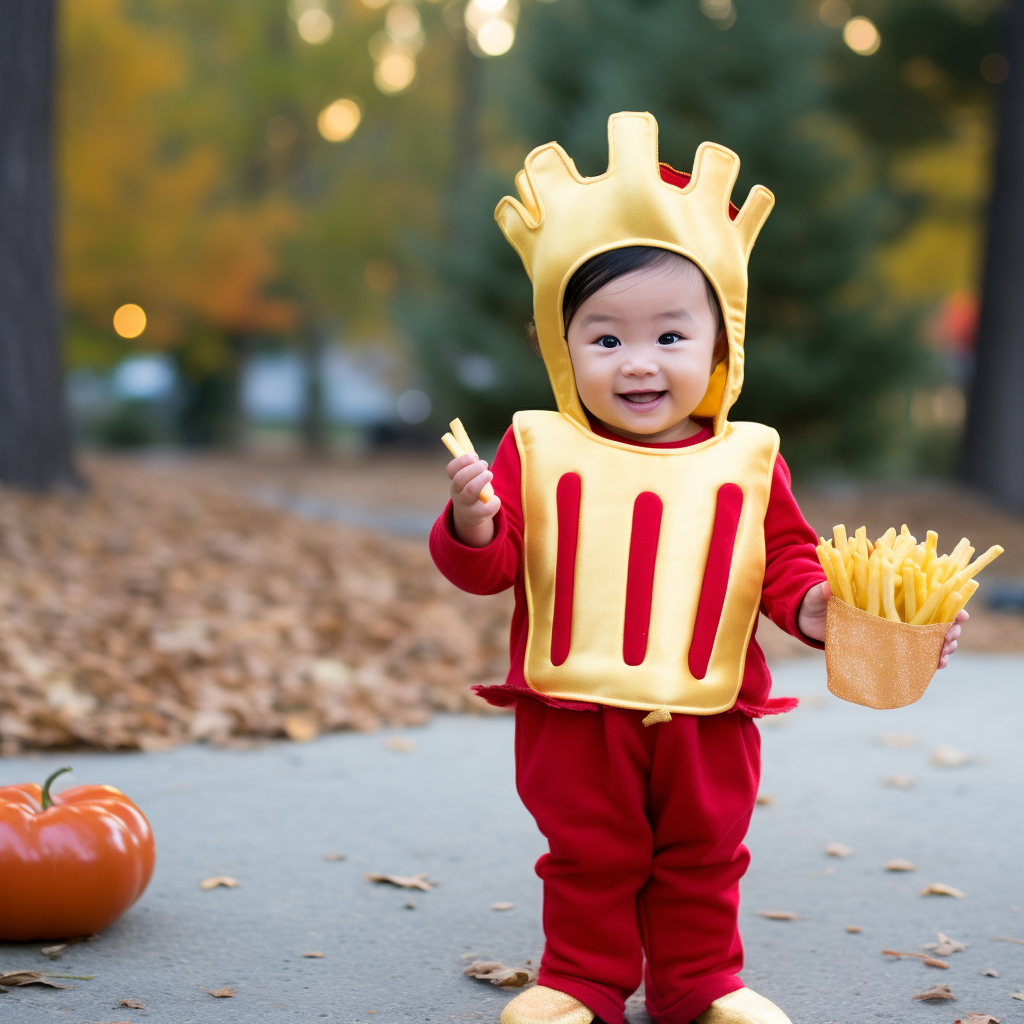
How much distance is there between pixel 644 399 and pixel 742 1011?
3.78 ft

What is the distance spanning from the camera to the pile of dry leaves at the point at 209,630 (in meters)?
4.73

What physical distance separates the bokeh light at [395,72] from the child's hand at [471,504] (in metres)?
21.3

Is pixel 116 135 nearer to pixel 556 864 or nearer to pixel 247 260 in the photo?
pixel 247 260

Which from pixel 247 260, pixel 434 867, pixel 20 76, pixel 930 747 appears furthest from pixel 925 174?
pixel 434 867

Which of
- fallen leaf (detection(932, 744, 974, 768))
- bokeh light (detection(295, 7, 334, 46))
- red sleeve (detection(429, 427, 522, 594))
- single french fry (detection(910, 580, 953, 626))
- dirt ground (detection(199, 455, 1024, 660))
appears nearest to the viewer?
single french fry (detection(910, 580, 953, 626))

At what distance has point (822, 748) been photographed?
4738mm

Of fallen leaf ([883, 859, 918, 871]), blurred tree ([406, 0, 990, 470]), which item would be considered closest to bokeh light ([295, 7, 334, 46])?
blurred tree ([406, 0, 990, 470])

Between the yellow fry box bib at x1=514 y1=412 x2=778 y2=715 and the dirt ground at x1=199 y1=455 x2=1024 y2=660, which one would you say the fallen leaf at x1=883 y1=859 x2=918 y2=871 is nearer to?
the yellow fry box bib at x1=514 y1=412 x2=778 y2=715

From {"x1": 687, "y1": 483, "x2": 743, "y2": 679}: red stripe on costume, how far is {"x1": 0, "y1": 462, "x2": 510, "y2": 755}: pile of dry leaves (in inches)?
104

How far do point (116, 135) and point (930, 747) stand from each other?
47.3 ft

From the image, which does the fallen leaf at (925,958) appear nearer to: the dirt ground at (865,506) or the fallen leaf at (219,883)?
the fallen leaf at (219,883)

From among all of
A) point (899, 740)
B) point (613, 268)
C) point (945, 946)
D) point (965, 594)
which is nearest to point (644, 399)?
point (613, 268)

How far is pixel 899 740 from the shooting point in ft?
15.9

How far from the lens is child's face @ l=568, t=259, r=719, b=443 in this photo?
2.37m
